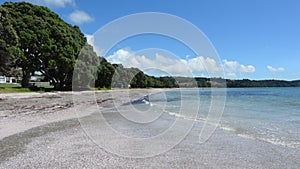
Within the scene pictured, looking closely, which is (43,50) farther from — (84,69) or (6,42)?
(84,69)

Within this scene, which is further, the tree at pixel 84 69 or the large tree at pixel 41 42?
the tree at pixel 84 69

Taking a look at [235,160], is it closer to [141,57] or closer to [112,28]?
[112,28]

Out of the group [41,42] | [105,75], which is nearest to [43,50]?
[41,42]

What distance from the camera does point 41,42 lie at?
3981 centimetres

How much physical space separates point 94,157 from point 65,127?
16.2ft

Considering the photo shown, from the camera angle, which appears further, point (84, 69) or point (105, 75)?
point (105, 75)

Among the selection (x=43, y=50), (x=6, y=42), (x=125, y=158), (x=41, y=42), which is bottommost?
(x=125, y=158)

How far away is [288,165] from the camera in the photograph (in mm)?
6031

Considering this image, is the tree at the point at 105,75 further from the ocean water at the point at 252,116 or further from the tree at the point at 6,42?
the ocean water at the point at 252,116

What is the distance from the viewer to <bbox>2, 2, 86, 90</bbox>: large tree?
37.6 m

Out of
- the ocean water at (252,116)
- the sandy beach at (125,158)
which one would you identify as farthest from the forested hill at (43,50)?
the sandy beach at (125,158)

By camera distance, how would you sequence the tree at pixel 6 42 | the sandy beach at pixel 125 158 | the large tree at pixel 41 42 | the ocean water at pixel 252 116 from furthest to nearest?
the large tree at pixel 41 42
the tree at pixel 6 42
the ocean water at pixel 252 116
the sandy beach at pixel 125 158

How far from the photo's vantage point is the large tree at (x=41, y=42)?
37.6 metres

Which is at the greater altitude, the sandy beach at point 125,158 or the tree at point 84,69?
the tree at point 84,69
